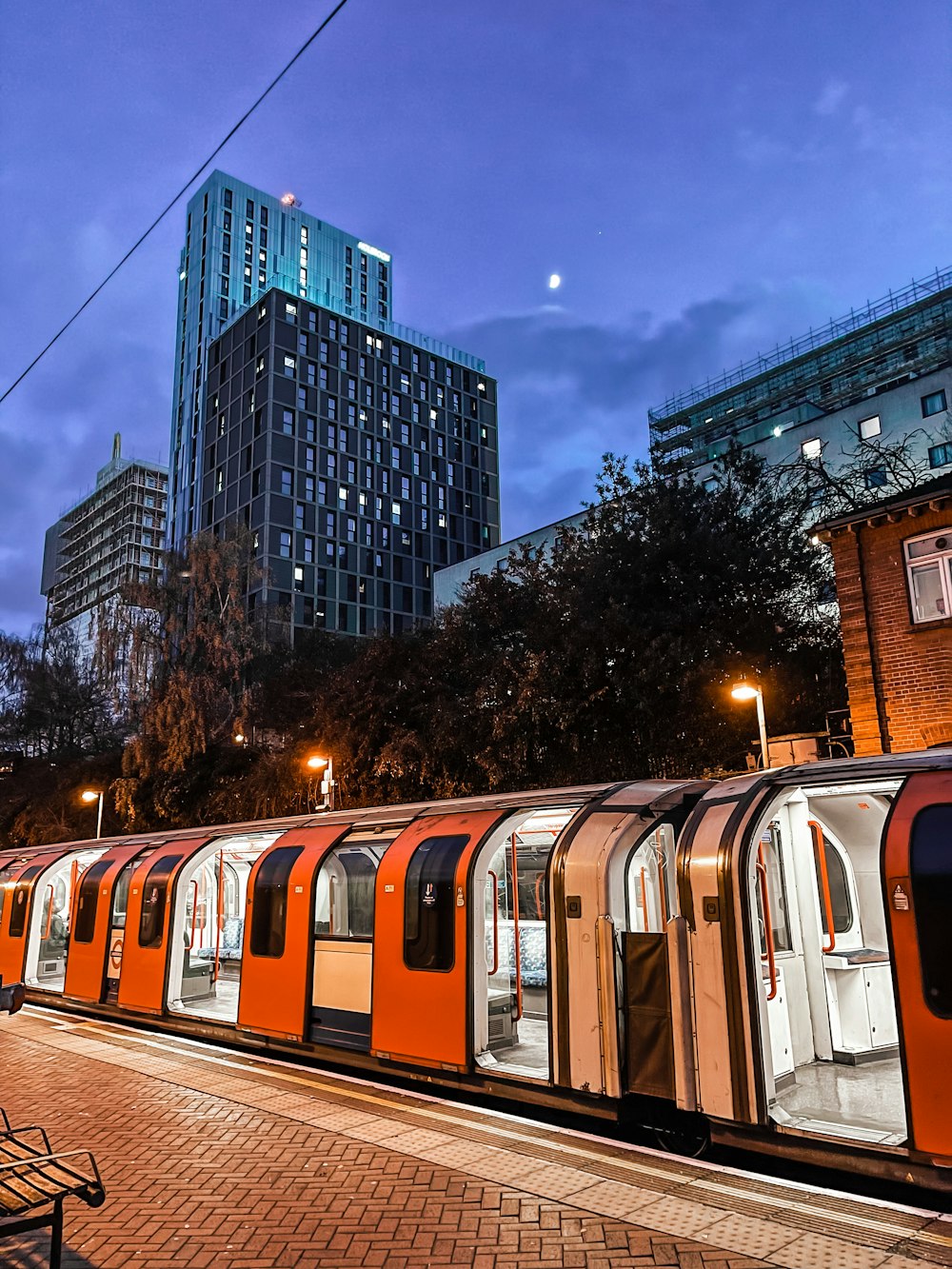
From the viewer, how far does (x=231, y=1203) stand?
583cm

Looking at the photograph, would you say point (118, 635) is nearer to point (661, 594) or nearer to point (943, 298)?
point (661, 594)

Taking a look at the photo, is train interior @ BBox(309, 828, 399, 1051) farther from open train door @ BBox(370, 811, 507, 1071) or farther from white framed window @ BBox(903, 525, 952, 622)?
white framed window @ BBox(903, 525, 952, 622)

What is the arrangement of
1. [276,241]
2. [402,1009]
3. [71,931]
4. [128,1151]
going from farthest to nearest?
[276,241], [71,931], [402,1009], [128,1151]

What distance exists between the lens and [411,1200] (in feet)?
18.7

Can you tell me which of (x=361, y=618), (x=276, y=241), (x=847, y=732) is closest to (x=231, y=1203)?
(x=847, y=732)

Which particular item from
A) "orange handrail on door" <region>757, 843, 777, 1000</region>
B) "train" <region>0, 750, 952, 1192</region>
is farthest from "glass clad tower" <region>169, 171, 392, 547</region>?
"orange handrail on door" <region>757, 843, 777, 1000</region>

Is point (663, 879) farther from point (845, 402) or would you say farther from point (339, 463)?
point (339, 463)

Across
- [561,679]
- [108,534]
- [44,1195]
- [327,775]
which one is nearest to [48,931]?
[327,775]

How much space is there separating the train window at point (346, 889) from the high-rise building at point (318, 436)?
178 feet

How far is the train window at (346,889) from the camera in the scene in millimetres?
10672

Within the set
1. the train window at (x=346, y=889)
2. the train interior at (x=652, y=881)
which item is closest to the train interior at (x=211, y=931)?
the train window at (x=346, y=889)

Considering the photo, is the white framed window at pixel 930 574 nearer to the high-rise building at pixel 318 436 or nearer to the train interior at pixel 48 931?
the train interior at pixel 48 931

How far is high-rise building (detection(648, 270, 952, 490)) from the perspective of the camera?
33.8 meters

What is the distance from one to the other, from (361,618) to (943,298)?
44882mm
